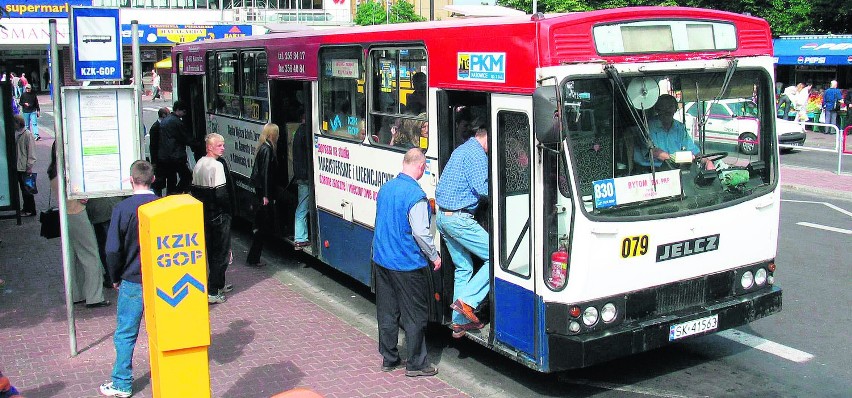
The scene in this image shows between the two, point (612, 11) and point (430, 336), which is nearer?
point (612, 11)

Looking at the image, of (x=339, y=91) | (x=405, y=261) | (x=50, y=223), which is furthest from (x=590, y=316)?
Result: (x=50, y=223)

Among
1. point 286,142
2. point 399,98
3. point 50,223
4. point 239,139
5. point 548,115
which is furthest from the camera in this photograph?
point 239,139

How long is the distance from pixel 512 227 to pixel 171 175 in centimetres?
866

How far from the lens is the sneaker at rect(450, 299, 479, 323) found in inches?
271

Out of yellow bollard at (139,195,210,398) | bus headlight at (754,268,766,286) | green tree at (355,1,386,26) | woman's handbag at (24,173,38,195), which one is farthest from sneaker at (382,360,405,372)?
green tree at (355,1,386,26)

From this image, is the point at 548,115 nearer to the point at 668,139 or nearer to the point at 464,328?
the point at 668,139

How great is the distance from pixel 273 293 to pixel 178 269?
449 centimetres

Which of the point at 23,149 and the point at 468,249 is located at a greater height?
the point at 23,149

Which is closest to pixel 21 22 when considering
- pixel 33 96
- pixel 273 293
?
pixel 33 96

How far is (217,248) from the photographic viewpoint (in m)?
9.31

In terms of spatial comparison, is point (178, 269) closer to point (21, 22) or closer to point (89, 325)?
point (89, 325)

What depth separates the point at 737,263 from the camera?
6754 mm

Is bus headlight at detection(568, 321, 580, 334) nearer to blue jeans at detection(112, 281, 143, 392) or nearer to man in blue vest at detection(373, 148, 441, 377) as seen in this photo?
man in blue vest at detection(373, 148, 441, 377)

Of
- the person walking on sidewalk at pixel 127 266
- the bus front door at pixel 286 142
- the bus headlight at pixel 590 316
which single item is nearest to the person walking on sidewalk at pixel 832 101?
the bus front door at pixel 286 142
